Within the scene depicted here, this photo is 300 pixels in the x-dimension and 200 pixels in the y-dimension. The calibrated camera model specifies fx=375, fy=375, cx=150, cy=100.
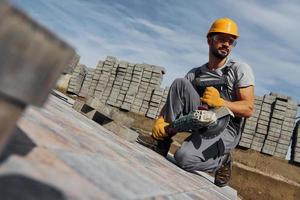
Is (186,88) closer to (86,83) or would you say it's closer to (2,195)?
(2,195)

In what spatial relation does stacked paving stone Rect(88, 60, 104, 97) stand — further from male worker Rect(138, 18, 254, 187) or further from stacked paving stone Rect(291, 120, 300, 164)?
male worker Rect(138, 18, 254, 187)

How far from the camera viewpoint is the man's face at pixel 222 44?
4746 mm

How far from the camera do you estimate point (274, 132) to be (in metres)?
11.0

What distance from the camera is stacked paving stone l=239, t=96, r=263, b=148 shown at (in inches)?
436

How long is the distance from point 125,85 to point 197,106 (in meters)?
9.24

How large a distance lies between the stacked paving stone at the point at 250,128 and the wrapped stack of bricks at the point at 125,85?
9.69 ft

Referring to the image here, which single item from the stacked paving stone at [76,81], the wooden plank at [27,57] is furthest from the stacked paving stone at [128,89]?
the wooden plank at [27,57]

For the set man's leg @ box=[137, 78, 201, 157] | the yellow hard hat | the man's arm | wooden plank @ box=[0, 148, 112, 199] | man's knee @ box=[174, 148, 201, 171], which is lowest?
wooden plank @ box=[0, 148, 112, 199]

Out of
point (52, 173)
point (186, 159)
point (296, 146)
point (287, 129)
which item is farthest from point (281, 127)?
point (52, 173)

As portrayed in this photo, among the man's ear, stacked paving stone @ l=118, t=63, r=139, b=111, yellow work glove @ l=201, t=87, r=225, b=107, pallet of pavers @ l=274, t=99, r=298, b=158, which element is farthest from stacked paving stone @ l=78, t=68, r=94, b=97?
yellow work glove @ l=201, t=87, r=225, b=107

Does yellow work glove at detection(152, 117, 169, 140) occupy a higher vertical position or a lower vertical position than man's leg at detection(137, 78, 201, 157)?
lower

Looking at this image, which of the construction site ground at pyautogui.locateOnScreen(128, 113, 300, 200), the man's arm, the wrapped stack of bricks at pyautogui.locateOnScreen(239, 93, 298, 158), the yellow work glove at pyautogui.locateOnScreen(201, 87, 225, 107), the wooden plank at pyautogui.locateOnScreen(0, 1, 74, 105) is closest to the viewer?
the wooden plank at pyautogui.locateOnScreen(0, 1, 74, 105)

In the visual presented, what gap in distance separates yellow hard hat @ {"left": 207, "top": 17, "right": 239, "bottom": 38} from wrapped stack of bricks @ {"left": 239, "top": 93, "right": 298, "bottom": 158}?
266 inches

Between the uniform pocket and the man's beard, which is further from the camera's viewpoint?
the man's beard
